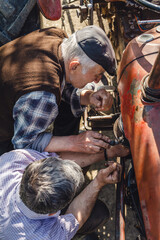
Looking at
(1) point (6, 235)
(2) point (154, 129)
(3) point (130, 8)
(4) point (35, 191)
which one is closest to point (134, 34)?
(3) point (130, 8)

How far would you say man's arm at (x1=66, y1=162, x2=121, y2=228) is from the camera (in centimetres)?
131

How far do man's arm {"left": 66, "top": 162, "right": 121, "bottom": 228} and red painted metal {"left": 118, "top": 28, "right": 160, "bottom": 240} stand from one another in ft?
0.78

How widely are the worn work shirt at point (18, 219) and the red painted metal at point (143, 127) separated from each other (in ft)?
1.55

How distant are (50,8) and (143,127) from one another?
1.52 m

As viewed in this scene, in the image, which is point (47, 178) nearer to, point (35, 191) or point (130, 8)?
point (35, 191)

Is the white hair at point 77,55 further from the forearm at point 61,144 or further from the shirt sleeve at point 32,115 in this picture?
the forearm at point 61,144

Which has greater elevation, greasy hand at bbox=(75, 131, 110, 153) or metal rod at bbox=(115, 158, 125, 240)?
greasy hand at bbox=(75, 131, 110, 153)

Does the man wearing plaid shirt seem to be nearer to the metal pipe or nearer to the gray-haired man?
the gray-haired man

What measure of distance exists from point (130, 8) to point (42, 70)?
126cm

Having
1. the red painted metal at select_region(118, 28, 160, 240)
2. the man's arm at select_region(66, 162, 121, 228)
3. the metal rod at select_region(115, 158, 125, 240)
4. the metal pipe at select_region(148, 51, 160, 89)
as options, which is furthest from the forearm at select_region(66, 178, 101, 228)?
the metal pipe at select_region(148, 51, 160, 89)

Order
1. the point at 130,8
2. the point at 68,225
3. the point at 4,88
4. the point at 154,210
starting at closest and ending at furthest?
the point at 154,210, the point at 68,225, the point at 4,88, the point at 130,8

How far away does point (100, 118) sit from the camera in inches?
75.2

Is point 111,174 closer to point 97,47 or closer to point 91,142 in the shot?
point 91,142

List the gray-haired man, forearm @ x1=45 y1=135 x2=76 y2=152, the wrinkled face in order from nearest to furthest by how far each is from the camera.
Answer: the gray-haired man → the wrinkled face → forearm @ x1=45 y1=135 x2=76 y2=152
